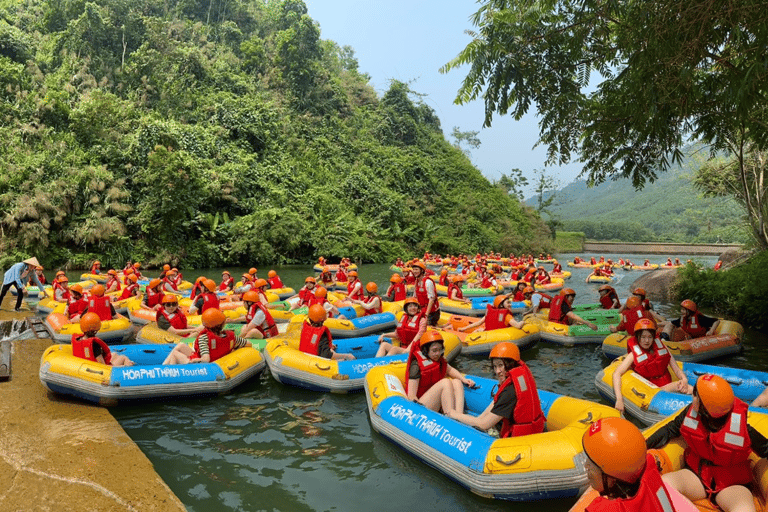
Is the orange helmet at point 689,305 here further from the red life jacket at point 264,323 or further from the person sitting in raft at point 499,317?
the red life jacket at point 264,323

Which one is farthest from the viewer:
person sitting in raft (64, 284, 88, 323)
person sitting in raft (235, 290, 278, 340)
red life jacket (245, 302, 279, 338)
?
person sitting in raft (64, 284, 88, 323)

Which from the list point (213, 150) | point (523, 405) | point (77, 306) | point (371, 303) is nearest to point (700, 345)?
point (523, 405)

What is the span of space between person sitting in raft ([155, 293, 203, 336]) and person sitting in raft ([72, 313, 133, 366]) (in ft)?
6.86

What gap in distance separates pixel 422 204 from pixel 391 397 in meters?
34.6

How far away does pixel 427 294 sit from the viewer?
939cm

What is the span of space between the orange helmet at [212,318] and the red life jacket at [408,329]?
2550 millimetres

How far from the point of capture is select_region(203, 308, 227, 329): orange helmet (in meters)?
6.89

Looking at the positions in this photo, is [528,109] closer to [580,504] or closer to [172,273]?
[580,504]

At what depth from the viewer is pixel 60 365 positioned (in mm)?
6309

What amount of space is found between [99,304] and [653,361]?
8890 mm

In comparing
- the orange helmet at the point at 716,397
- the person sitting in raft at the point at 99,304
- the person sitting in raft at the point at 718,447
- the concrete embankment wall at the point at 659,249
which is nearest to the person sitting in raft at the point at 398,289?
the person sitting in raft at the point at 99,304

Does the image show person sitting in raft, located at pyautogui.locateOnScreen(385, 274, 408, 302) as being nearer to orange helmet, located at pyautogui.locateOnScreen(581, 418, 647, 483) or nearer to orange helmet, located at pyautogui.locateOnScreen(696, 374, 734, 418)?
orange helmet, located at pyautogui.locateOnScreen(696, 374, 734, 418)

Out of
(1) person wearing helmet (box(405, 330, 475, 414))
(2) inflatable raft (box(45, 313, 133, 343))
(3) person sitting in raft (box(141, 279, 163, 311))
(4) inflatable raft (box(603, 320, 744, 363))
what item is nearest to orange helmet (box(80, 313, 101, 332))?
(2) inflatable raft (box(45, 313, 133, 343))

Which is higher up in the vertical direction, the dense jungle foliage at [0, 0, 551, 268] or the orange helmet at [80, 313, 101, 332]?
the dense jungle foliage at [0, 0, 551, 268]
